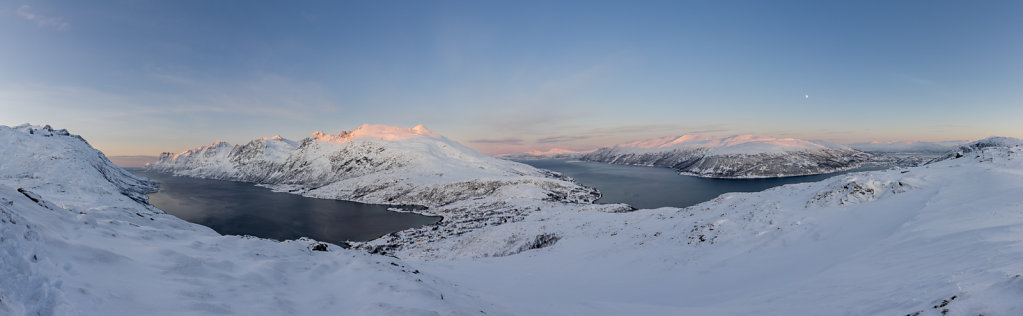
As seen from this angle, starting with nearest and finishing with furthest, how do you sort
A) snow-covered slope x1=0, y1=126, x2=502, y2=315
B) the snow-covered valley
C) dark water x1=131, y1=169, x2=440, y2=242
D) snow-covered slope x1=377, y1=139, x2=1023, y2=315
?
snow-covered slope x1=0, y1=126, x2=502, y2=315
the snow-covered valley
snow-covered slope x1=377, y1=139, x2=1023, y2=315
dark water x1=131, y1=169, x2=440, y2=242

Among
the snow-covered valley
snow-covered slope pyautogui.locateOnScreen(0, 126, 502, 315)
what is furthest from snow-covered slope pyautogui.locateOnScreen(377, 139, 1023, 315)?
snow-covered slope pyautogui.locateOnScreen(0, 126, 502, 315)

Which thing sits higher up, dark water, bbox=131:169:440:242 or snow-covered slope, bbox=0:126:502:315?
snow-covered slope, bbox=0:126:502:315

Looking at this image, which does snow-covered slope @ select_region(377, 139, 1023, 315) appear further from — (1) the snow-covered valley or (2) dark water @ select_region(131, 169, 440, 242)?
(2) dark water @ select_region(131, 169, 440, 242)

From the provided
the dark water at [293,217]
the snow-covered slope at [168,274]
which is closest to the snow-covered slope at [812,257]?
the snow-covered slope at [168,274]

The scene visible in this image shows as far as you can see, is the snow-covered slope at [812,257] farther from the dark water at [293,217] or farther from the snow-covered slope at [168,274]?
the dark water at [293,217]

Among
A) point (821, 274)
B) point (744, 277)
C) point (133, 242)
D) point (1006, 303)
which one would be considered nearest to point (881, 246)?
point (821, 274)

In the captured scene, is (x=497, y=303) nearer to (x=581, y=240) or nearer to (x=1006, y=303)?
(x=1006, y=303)
